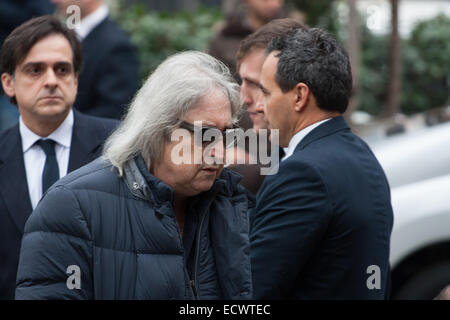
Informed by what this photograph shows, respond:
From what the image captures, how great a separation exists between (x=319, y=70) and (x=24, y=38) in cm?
143

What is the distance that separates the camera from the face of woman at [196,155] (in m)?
2.86

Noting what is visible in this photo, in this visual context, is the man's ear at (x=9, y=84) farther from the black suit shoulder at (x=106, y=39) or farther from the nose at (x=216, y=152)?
the black suit shoulder at (x=106, y=39)

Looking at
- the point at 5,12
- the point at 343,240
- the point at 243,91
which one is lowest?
the point at 343,240

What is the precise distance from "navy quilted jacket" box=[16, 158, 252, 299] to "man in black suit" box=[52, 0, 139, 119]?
2667 millimetres

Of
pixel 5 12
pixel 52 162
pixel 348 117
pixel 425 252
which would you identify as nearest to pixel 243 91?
pixel 52 162

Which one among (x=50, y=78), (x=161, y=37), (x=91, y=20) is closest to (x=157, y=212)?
(x=50, y=78)

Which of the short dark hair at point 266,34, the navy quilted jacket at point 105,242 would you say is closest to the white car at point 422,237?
the short dark hair at point 266,34

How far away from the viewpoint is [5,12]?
5.86 m

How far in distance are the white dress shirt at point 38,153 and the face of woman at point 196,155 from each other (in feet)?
3.32

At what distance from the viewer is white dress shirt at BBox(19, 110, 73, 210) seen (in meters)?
3.73

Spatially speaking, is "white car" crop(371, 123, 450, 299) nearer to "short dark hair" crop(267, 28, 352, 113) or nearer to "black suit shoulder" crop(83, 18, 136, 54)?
"short dark hair" crop(267, 28, 352, 113)

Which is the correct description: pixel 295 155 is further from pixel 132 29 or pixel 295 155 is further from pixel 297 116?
→ pixel 132 29

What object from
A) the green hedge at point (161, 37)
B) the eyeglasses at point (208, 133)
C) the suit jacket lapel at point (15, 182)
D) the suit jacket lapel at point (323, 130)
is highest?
the green hedge at point (161, 37)

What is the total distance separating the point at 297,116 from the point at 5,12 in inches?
123
